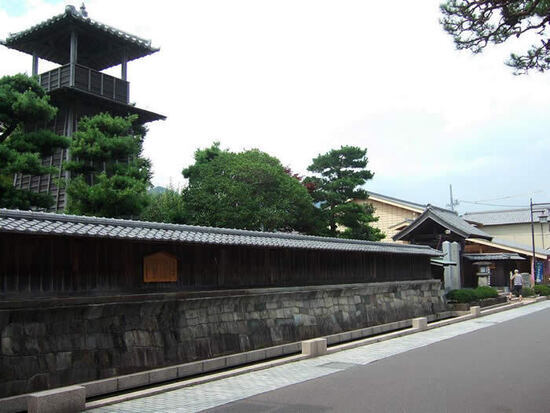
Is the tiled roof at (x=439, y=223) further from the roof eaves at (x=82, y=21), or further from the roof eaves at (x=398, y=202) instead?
the roof eaves at (x=82, y=21)

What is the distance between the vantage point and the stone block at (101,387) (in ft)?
34.1

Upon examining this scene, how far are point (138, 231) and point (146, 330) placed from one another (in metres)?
2.35

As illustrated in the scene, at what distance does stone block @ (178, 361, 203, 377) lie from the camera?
1227cm

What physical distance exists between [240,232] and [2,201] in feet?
A: 31.4

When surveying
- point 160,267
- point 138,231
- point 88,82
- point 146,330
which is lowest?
point 146,330

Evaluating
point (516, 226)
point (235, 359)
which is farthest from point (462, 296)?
point (516, 226)

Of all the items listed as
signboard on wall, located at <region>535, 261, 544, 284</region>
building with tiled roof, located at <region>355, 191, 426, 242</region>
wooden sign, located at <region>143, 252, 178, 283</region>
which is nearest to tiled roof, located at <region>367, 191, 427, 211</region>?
building with tiled roof, located at <region>355, 191, 426, 242</region>

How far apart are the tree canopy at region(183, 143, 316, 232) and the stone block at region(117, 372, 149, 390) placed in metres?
16.5

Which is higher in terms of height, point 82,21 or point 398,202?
point 82,21

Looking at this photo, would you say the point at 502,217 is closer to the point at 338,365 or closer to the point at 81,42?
the point at 81,42

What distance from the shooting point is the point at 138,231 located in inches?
476

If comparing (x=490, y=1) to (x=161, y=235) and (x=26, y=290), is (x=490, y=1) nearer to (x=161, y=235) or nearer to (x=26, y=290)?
(x=161, y=235)

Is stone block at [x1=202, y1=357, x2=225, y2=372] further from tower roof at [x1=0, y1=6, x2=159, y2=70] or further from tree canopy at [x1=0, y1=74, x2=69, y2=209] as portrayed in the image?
tower roof at [x1=0, y1=6, x2=159, y2=70]

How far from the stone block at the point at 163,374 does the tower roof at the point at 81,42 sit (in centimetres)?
2149
